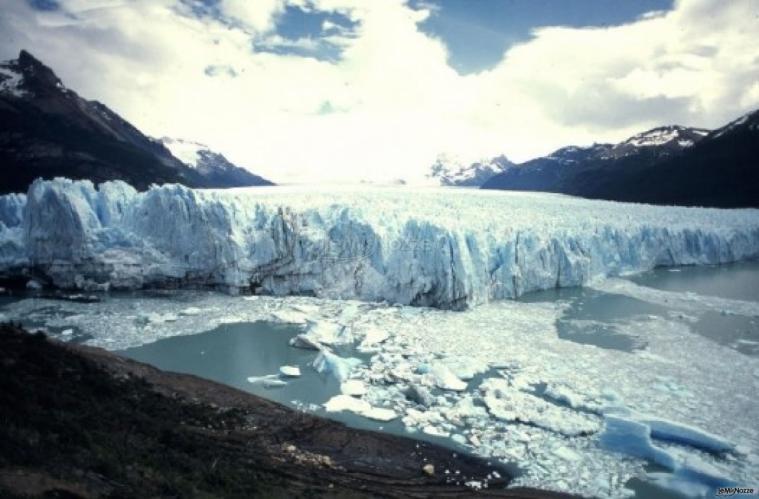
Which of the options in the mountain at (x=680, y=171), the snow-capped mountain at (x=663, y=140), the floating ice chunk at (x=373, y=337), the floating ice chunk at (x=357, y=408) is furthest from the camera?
the snow-capped mountain at (x=663, y=140)

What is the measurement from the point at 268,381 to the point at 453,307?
711 centimetres

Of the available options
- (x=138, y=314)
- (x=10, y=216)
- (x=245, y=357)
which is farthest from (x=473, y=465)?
(x=10, y=216)

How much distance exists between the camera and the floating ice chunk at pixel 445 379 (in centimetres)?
916

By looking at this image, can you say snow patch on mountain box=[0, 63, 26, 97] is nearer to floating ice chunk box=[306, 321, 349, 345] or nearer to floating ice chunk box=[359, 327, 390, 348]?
floating ice chunk box=[306, 321, 349, 345]

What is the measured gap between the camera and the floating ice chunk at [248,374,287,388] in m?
9.39

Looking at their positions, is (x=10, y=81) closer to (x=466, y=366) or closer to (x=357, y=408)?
(x=357, y=408)

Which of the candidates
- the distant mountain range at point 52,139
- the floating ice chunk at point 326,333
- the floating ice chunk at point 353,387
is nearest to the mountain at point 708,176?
the floating ice chunk at point 326,333

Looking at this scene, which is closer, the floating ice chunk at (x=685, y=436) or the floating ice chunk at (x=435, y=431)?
the floating ice chunk at (x=685, y=436)

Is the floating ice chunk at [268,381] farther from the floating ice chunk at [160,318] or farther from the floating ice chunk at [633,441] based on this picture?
the floating ice chunk at [633,441]

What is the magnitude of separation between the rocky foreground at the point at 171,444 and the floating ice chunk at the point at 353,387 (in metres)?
1.22

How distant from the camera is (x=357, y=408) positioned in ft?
27.6

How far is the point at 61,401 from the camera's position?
19.5ft

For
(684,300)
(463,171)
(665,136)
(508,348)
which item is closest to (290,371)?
(508,348)

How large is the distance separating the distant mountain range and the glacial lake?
2658 centimetres
